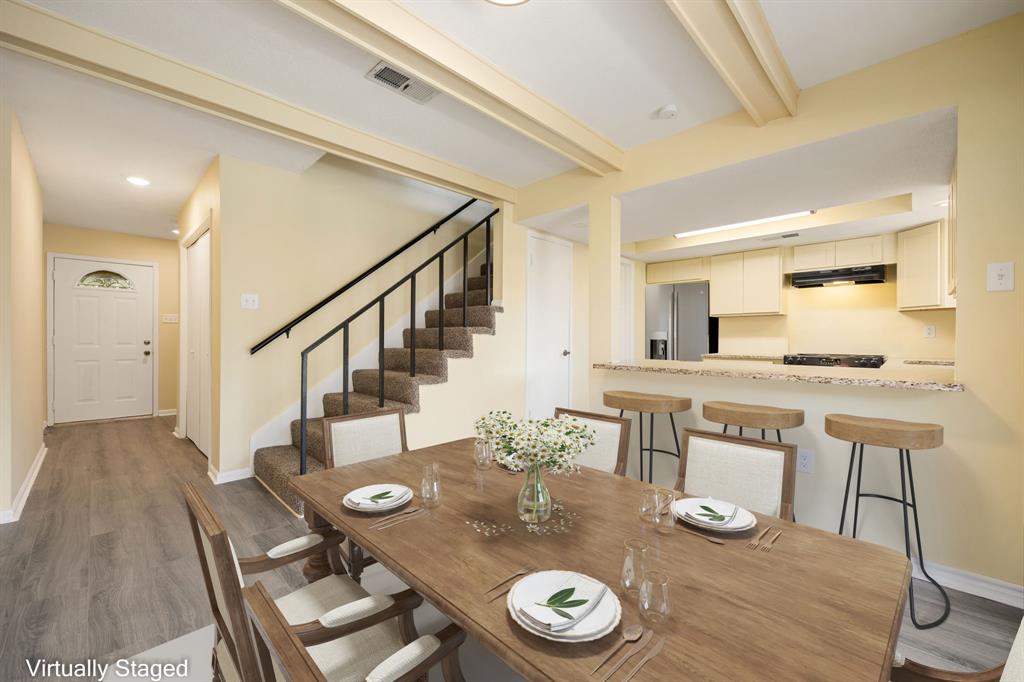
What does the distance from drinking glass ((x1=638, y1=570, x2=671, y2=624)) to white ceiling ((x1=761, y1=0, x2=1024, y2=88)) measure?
89.7 inches

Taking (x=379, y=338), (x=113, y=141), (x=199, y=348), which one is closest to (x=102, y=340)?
(x=199, y=348)

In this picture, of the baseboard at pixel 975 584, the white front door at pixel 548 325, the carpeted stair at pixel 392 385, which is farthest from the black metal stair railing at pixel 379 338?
the baseboard at pixel 975 584

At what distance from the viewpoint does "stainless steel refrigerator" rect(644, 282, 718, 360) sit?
5.99 metres

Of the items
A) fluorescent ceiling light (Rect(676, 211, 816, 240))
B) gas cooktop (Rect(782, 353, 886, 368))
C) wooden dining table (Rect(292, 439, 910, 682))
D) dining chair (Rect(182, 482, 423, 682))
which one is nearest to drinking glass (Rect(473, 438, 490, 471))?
wooden dining table (Rect(292, 439, 910, 682))

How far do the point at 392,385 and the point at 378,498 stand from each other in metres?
2.42

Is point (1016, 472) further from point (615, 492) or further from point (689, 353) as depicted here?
point (689, 353)

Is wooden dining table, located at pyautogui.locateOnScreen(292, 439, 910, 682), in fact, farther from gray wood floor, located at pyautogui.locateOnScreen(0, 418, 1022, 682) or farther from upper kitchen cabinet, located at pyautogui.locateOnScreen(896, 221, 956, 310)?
upper kitchen cabinet, located at pyautogui.locateOnScreen(896, 221, 956, 310)

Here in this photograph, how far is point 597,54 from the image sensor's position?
224 centimetres

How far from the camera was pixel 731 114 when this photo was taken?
280cm

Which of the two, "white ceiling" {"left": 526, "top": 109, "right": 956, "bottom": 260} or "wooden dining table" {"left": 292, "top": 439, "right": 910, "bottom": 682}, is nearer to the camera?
"wooden dining table" {"left": 292, "top": 439, "right": 910, "bottom": 682}

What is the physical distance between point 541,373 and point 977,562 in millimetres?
3306

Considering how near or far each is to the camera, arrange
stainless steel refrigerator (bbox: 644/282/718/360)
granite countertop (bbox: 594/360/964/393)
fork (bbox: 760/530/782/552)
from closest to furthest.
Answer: fork (bbox: 760/530/782/552), granite countertop (bbox: 594/360/964/393), stainless steel refrigerator (bbox: 644/282/718/360)

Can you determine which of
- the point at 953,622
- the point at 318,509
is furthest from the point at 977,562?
the point at 318,509

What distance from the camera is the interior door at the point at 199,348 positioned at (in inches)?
154
